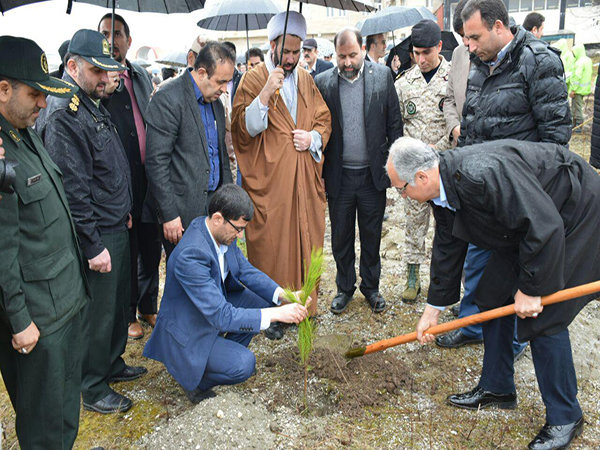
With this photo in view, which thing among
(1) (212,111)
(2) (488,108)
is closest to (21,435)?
(1) (212,111)

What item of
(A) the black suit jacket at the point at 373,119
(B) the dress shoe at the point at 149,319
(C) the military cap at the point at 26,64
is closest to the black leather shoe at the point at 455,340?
(A) the black suit jacket at the point at 373,119

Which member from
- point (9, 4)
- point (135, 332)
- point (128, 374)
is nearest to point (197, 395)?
point (128, 374)

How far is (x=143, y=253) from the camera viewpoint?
3672mm

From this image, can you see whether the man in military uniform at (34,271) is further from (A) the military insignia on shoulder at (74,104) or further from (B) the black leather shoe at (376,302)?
(B) the black leather shoe at (376,302)

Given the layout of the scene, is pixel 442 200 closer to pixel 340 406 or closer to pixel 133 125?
pixel 340 406

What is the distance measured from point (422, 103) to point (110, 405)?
3114 mm

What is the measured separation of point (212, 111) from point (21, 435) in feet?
7.07

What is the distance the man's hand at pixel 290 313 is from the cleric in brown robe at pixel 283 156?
0.97 meters

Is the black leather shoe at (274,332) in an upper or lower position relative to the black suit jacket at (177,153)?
lower

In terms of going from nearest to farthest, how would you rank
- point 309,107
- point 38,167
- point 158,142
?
1. point 38,167
2. point 158,142
3. point 309,107

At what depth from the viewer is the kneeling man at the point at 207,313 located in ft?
8.52

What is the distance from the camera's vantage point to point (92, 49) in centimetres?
255

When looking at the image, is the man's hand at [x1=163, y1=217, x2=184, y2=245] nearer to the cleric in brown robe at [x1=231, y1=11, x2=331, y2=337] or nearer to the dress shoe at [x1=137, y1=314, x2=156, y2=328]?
the cleric in brown robe at [x1=231, y1=11, x2=331, y2=337]

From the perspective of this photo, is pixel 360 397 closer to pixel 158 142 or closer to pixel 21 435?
pixel 21 435
